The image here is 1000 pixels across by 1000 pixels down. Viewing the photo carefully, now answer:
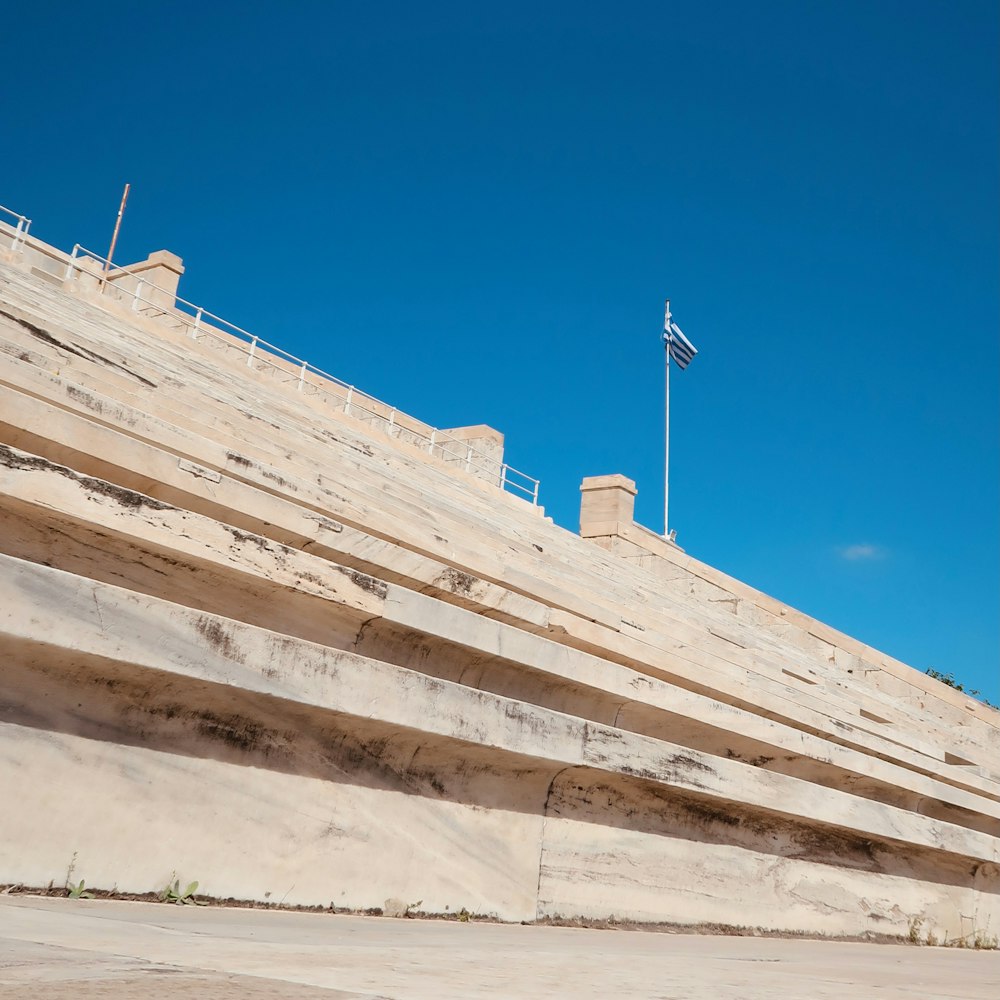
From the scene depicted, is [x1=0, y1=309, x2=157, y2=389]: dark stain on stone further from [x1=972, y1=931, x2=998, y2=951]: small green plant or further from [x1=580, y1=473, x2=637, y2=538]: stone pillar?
[x1=580, y1=473, x2=637, y2=538]: stone pillar

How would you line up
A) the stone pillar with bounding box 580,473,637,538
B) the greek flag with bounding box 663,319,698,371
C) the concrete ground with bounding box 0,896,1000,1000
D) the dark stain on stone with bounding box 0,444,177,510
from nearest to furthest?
the concrete ground with bounding box 0,896,1000,1000, the dark stain on stone with bounding box 0,444,177,510, the stone pillar with bounding box 580,473,637,538, the greek flag with bounding box 663,319,698,371

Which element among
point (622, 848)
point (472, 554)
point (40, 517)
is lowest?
point (622, 848)

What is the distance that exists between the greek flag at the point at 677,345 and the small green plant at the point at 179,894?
2081cm

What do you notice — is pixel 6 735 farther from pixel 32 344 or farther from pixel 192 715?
pixel 32 344

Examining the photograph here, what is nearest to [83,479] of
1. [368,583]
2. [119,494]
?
[119,494]

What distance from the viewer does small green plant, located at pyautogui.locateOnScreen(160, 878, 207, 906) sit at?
389cm

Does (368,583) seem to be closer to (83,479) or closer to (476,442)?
(83,479)

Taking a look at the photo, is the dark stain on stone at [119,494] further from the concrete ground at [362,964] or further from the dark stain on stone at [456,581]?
the dark stain on stone at [456,581]

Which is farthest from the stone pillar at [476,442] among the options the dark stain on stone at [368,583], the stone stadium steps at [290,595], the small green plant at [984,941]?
the dark stain on stone at [368,583]

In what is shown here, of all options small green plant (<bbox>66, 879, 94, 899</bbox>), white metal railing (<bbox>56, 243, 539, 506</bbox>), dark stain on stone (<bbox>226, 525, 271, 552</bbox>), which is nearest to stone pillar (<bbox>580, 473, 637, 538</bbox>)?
white metal railing (<bbox>56, 243, 539, 506</bbox>)

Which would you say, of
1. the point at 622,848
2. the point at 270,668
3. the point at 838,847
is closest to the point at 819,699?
the point at 838,847

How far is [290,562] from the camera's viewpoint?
462 cm

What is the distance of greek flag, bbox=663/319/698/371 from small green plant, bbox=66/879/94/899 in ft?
69.3

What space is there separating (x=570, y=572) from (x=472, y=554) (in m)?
2.63
